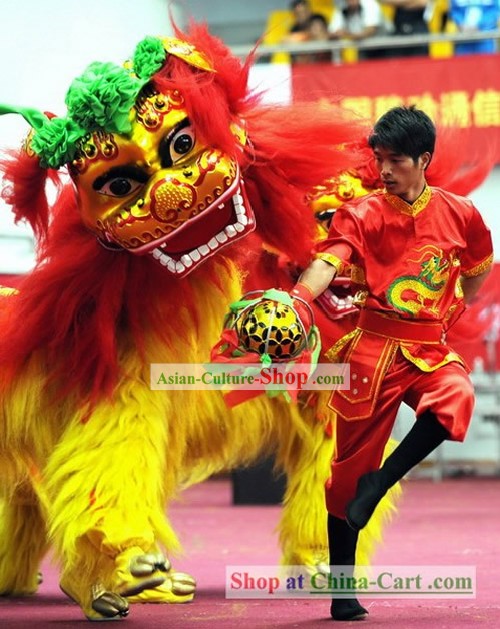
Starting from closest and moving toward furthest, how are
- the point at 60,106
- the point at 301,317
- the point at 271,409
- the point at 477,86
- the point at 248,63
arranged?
the point at 301,317
the point at 248,63
the point at 271,409
the point at 60,106
the point at 477,86

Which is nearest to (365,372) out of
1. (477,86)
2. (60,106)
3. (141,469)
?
(141,469)

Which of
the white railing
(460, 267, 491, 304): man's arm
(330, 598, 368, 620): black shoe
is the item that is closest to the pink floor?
(330, 598, 368, 620): black shoe

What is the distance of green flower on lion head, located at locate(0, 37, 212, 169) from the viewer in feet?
13.0

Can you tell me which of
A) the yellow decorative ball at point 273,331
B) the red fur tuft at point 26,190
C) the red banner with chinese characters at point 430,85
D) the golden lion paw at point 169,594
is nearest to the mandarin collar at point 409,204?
the yellow decorative ball at point 273,331

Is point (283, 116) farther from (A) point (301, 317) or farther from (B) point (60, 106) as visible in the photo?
(B) point (60, 106)

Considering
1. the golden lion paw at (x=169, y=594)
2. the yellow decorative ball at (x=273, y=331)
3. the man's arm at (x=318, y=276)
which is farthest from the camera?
the golden lion paw at (x=169, y=594)

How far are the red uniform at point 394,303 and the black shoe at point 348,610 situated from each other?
29 cm

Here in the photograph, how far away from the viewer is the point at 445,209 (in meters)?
4.02

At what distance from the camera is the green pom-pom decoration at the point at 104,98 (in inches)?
155

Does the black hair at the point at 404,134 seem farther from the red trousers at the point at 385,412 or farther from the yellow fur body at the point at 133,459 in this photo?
the yellow fur body at the point at 133,459

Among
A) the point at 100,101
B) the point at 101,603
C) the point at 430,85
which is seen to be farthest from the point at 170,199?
the point at 430,85

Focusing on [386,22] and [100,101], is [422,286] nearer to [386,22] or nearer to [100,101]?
[100,101]

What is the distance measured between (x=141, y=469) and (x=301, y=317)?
2.28 ft

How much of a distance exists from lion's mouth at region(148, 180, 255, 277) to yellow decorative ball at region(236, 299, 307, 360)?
1.59 feet
